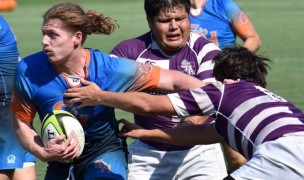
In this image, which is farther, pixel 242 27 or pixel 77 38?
pixel 242 27

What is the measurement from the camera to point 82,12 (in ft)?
22.3

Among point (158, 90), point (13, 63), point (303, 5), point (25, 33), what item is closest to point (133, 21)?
point (25, 33)

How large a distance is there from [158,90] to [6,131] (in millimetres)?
2040

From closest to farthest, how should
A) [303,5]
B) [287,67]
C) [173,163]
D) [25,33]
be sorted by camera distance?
[173,163], [287,67], [25,33], [303,5]

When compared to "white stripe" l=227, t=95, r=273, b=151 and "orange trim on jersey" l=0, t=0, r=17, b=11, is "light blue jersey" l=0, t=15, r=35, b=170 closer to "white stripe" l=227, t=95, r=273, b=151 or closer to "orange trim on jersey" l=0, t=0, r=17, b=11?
"orange trim on jersey" l=0, t=0, r=17, b=11

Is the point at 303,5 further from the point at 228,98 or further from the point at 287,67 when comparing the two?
the point at 228,98

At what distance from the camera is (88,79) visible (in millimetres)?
6773

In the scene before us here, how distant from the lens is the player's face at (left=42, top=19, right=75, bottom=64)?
6.66m

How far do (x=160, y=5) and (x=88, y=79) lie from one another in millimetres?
1334

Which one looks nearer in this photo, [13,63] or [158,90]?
[158,90]

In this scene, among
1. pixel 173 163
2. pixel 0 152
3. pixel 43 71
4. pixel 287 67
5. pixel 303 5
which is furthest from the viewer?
pixel 303 5

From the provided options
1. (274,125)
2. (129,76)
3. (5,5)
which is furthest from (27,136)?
(5,5)

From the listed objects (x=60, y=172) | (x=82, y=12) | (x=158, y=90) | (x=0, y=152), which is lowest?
(x=0, y=152)

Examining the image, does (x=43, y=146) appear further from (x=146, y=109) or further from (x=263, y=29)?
(x=263, y=29)
